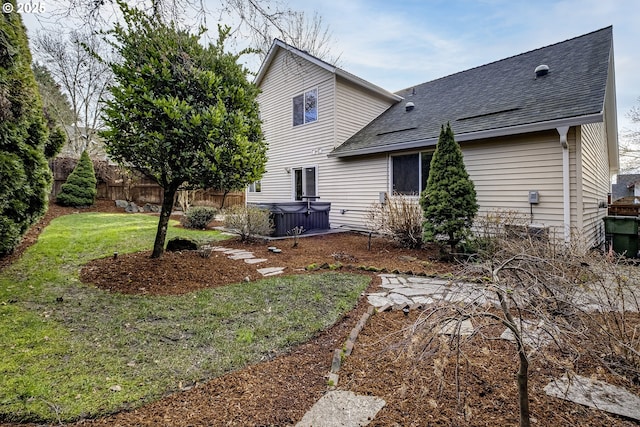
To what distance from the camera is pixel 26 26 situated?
5.62m

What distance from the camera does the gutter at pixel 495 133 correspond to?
5.32 m

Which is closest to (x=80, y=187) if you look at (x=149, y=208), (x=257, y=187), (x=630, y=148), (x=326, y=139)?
(x=149, y=208)

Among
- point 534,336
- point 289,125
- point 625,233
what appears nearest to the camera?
point 534,336

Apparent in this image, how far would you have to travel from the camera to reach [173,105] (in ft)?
12.8

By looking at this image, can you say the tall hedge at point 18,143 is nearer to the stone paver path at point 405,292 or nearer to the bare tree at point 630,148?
the stone paver path at point 405,292

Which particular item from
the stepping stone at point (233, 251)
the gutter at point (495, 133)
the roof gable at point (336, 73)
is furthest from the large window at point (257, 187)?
the stepping stone at point (233, 251)

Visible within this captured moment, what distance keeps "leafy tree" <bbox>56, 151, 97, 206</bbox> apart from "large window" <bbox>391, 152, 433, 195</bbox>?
13.4 m

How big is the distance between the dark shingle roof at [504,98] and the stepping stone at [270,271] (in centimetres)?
469

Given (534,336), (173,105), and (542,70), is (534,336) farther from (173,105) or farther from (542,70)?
(542,70)

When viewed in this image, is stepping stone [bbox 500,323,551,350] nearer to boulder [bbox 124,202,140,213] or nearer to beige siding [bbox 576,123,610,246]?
beige siding [bbox 576,123,610,246]

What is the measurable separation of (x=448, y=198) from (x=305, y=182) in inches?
245

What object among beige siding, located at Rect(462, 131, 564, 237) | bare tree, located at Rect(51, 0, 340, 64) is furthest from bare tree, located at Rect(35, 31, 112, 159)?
beige siding, located at Rect(462, 131, 564, 237)

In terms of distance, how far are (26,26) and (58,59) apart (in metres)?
14.8

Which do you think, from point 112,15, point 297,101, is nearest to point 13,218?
point 112,15
